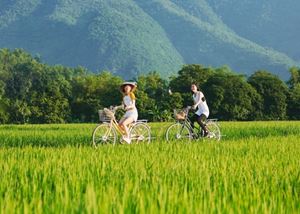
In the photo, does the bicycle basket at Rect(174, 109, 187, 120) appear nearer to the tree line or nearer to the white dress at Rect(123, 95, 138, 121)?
the white dress at Rect(123, 95, 138, 121)

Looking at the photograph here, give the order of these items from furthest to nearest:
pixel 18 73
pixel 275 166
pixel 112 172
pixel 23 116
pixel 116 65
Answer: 1. pixel 116 65
2. pixel 18 73
3. pixel 23 116
4. pixel 275 166
5. pixel 112 172

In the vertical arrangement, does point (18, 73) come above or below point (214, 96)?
above

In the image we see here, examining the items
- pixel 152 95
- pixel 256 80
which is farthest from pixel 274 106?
pixel 152 95

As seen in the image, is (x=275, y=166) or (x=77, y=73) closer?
(x=275, y=166)

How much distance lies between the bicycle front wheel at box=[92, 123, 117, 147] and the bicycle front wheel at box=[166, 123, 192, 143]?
6.54 ft

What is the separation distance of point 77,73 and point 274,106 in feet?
212

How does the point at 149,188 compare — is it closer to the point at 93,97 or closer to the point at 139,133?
the point at 139,133

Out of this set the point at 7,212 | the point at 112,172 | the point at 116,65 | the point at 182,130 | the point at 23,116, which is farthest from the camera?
the point at 116,65

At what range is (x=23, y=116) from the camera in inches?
2164

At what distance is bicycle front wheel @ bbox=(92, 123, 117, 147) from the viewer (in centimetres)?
1214

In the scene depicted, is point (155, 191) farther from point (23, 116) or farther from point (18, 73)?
point (18, 73)

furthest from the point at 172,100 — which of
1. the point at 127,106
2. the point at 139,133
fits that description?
the point at 127,106

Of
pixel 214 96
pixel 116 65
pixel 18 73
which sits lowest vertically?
pixel 214 96

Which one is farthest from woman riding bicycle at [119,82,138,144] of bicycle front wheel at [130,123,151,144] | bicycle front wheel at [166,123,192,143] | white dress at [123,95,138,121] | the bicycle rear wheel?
the bicycle rear wheel
